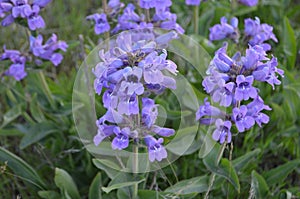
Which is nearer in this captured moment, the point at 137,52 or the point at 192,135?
the point at 137,52

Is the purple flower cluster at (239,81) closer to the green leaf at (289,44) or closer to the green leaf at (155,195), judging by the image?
the green leaf at (155,195)

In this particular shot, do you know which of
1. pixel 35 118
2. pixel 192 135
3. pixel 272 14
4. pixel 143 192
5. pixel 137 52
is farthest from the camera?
pixel 272 14

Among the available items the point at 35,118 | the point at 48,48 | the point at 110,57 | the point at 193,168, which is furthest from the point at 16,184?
the point at 110,57

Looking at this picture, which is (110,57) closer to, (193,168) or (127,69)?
(127,69)

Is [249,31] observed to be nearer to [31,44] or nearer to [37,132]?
[31,44]

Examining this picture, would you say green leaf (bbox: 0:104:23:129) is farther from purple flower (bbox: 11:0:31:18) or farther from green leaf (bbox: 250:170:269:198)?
green leaf (bbox: 250:170:269:198)

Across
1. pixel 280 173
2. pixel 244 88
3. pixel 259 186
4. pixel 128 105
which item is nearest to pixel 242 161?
pixel 259 186

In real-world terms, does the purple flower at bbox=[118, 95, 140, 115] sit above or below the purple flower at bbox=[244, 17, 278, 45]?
above

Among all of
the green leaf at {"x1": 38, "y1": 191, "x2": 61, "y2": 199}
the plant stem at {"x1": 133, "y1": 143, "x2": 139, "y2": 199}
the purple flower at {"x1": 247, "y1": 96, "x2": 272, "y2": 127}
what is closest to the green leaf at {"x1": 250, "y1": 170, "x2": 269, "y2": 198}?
the purple flower at {"x1": 247, "y1": 96, "x2": 272, "y2": 127}
